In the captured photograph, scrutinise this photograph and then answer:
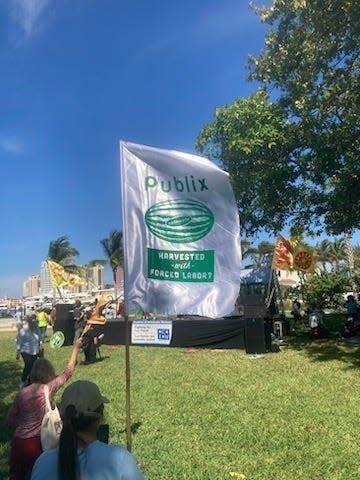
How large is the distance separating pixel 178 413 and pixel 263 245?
6366 cm

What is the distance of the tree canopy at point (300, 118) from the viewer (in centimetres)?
1228

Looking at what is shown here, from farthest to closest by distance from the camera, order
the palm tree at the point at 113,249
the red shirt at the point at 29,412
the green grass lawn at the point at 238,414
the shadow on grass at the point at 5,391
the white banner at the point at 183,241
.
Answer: the palm tree at the point at 113,249
the shadow on grass at the point at 5,391
the green grass lawn at the point at 238,414
the white banner at the point at 183,241
the red shirt at the point at 29,412

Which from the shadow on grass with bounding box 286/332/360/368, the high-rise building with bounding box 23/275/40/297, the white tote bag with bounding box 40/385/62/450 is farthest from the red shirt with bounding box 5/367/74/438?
the high-rise building with bounding box 23/275/40/297

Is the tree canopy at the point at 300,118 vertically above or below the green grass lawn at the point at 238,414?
above

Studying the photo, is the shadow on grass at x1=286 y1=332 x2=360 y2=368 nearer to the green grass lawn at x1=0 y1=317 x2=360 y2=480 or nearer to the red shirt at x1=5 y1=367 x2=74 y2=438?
the green grass lawn at x1=0 y1=317 x2=360 y2=480

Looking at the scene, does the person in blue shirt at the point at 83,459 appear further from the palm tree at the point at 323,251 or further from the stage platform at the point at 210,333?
the palm tree at the point at 323,251

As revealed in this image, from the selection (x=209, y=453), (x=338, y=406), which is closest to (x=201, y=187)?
(x=209, y=453)

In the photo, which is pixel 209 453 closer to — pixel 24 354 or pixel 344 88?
pixel 24 354

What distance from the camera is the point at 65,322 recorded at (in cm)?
2116

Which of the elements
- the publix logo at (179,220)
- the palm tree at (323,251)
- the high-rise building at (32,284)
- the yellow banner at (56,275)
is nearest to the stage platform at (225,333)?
the yellow banner at (56,275)

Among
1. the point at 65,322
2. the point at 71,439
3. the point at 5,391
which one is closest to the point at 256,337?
the point at 5,391

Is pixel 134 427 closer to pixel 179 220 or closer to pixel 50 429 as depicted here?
pixel 50 429

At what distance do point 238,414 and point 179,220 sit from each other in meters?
4.33

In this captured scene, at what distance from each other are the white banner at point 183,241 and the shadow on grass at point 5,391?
306 cm
